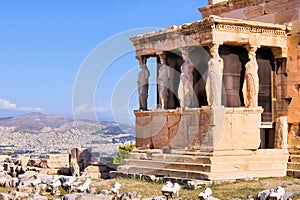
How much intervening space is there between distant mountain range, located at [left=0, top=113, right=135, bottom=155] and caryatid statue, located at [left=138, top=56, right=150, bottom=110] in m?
0.97

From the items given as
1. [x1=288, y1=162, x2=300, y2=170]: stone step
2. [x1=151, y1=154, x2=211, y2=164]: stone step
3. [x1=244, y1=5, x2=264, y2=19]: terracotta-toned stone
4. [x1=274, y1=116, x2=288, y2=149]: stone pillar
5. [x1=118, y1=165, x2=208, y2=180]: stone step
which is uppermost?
[x1=244, y1=5, x2=264, y2=19]: terracotta-toned stone

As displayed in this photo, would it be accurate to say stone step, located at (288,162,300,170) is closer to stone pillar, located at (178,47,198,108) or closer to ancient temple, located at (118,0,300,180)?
ancient temple, located at (118,0,300,180)

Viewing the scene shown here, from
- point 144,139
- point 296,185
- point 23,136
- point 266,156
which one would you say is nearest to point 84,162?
point 144,139

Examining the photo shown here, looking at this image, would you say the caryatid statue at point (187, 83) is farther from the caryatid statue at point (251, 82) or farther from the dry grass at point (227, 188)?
the dry grass at point (227, 188)

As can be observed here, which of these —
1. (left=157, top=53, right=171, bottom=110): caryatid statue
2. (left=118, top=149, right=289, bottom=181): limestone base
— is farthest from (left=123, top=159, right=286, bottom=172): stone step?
(left=157, top=53, right=171, bottom=110): caryatid statue

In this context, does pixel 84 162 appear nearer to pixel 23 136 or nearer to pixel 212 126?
pixel 212 126

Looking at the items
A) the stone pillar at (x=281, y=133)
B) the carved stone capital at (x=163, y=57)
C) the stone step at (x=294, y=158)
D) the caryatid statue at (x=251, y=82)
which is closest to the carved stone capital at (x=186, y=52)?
the carved stone capital at (x=163, y=57)

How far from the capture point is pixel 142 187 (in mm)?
15633

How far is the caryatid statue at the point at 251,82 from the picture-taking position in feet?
54.0

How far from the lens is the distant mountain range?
26.0 m

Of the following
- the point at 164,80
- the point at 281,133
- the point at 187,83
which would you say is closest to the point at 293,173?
the point at 281,133

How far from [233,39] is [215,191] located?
428 centimetres

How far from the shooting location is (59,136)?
141 ft

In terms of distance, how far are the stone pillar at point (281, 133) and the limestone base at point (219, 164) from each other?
23 centimetres
